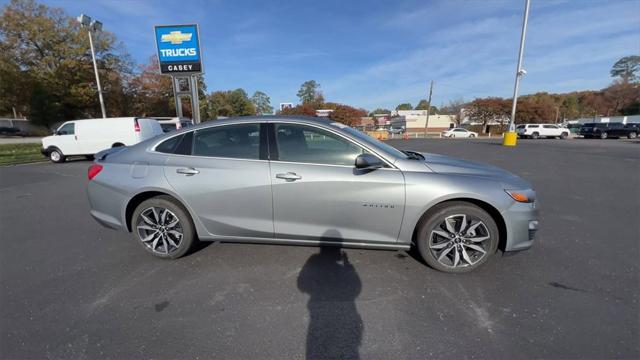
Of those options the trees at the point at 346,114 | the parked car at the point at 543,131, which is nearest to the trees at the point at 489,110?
the parked car at the point at 543,131

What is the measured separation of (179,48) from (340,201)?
17.6 meters

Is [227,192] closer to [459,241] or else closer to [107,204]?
[107,204]

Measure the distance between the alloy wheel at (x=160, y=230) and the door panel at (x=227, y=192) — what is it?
359 mm

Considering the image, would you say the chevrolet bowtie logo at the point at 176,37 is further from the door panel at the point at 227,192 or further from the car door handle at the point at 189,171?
the car door handle at the point at 189,171

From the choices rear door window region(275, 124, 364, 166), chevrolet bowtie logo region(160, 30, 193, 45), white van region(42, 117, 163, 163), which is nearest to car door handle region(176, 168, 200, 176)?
rear door window region(275, 124, 364, 166)

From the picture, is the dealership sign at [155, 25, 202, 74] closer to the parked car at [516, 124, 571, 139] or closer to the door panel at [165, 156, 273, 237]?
the door panel at [165, 156, 273, 237]

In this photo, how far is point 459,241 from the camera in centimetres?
285

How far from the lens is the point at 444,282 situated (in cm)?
276

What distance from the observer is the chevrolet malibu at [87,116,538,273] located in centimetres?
277

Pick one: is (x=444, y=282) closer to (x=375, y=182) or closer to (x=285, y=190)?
(x=375, y=182)

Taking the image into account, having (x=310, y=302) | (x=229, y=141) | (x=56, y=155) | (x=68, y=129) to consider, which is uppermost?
(x=68, y=129)

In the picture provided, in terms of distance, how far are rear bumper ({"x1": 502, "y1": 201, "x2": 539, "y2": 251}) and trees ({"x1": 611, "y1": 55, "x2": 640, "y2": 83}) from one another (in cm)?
10279

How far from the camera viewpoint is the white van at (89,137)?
Answer: 41.0ft

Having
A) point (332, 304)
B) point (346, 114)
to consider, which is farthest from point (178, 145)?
point (346, 114)
